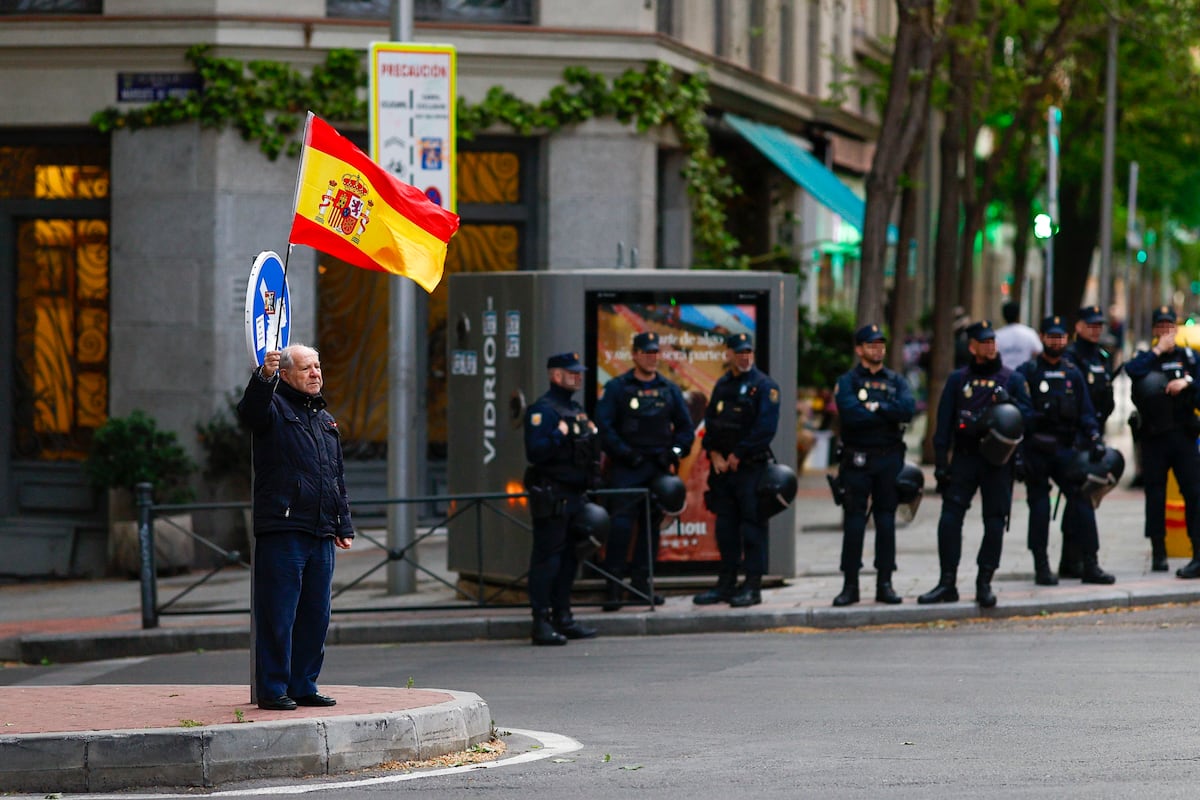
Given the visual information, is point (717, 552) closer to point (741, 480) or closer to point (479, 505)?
point (741, 480)

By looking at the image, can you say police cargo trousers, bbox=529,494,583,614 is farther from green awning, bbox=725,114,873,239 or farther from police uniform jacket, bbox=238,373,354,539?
green awning, bbox=725,114,873,239

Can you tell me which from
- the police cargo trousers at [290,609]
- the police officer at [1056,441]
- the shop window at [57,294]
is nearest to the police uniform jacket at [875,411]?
the police officer at [1056,441]

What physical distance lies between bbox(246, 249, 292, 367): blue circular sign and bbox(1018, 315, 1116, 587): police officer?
21.4 feet

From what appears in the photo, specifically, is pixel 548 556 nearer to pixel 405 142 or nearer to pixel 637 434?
pixel 637 434

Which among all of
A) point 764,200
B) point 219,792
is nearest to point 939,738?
point 219,792

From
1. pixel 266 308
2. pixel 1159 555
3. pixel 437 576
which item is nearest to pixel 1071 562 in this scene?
pixel 1159 555

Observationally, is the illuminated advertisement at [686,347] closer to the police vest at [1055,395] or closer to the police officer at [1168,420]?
the police vest at [1055,395]

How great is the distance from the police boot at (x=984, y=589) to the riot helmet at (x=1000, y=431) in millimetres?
793

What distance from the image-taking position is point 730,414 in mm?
13234

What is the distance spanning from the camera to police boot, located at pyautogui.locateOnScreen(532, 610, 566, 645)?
12367 millimetres

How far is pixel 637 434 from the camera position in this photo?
520 inches

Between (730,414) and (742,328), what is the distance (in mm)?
882

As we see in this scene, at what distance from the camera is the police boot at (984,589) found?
42.8 feet

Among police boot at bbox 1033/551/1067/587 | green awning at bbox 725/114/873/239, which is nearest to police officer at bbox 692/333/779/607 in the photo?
police boot at bbox 1033/551/1067/587
